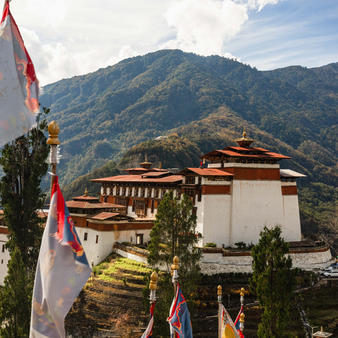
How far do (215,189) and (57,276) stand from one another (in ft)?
97.3

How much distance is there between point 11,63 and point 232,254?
2889 centimetres

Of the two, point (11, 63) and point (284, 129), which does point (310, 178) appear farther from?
point (11, 63)

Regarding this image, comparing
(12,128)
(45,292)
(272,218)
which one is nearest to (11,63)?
(12,128)


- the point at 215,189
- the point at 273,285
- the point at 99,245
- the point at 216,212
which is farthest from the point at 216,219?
the point at 273,285

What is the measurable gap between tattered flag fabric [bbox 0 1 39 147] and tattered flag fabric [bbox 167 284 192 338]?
745 cm

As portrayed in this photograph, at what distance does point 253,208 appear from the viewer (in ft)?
124

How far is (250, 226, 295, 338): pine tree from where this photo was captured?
19203 mm

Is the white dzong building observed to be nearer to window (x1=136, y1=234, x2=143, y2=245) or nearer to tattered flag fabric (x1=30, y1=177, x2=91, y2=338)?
window (x1=136, y1=234, x2=143, y2=245)

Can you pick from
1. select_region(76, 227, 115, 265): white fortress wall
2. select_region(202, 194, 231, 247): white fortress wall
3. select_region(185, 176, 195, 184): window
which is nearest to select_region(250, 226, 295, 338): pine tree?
select_region(202, 194, 231, 247): white fortress wall

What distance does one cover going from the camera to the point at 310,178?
119 meters

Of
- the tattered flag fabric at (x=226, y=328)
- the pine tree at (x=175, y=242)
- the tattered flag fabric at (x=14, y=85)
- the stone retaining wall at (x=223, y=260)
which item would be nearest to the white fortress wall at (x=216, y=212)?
the stone retaining wall at (x=223, y=260)

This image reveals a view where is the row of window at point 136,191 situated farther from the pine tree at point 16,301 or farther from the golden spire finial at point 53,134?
the golden spire finial at point 53,134

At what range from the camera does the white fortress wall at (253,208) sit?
121ft

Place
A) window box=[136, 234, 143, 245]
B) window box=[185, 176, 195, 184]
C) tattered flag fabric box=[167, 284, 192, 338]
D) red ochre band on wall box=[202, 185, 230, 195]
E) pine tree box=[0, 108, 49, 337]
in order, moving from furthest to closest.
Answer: window box=[136, 234, 143, 245]
window box=[185, 176, 195, 184]
red ochre band on wall box=[202, 185, 230, 195]
pine tree box=[0, 108, 49, 337]
tattered flag fabric box=[167, 284, 192, 338]
